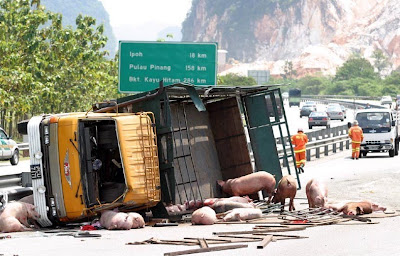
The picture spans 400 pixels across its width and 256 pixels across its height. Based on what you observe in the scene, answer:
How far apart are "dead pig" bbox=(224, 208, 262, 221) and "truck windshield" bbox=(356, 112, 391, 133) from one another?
21.8 metres

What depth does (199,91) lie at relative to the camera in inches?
737

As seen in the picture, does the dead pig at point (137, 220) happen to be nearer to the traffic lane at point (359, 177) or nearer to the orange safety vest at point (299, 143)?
the traffic lane at point (359, 177)

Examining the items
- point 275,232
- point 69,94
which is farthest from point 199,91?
point 69,94

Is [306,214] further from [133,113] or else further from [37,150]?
[37,150]

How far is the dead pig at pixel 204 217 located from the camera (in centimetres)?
1639

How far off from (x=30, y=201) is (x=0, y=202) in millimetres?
994

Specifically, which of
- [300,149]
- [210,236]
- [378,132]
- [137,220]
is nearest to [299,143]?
[300,149]

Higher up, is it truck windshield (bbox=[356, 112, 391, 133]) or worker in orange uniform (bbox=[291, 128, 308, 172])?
truck windshield (bbox=[356, 112, 391, 133])

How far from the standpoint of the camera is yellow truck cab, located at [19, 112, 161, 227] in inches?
635

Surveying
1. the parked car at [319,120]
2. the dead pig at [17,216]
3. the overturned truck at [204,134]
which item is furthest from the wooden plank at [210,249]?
the parked car at [319,120]

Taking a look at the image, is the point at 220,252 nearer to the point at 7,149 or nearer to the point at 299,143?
the point at 299,143

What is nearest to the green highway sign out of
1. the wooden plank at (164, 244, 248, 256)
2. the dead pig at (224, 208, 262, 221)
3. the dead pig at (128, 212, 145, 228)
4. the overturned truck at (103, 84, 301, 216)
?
the overturned truck at (103, 84, 301, 216)

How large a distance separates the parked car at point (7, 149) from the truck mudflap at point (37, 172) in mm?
20932

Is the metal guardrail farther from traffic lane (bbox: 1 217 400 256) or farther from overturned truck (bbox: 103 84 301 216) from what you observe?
traffic lane (bbox: 1 217 400 256)
